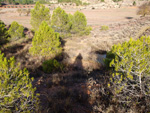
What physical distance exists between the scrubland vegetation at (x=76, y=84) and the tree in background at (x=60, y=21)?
4.58 m

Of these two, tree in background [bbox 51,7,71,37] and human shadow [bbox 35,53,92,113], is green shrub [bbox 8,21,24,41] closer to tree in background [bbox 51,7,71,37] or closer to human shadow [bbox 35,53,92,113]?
tree in background [bbox 51,7,71,37]

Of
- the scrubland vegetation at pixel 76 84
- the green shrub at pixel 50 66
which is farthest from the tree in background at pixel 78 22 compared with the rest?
the green shrub at pixel 50 66

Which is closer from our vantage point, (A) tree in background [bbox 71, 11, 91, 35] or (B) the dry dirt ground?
(A) tree in background [bbox 71, 11, 91, 35]

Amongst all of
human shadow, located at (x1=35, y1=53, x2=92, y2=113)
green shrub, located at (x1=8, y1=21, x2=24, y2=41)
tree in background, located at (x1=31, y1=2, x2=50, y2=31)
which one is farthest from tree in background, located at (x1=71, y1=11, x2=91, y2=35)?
human shadow, located at (x1=35, y1=53, x2=92, y2=113)

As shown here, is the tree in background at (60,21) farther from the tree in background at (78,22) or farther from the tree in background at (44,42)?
the tree in background at (44,42)

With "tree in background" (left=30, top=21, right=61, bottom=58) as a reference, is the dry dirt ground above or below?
above

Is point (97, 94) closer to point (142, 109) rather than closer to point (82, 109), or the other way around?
point (82, 109)

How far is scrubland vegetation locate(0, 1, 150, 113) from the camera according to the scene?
7.89 ft

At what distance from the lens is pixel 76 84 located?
15.5 feet

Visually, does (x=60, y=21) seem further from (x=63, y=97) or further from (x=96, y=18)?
(x=96, y=18)

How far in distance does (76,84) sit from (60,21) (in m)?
9.09

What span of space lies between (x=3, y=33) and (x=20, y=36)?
251cm

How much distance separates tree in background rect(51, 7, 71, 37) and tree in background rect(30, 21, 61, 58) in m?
4.50

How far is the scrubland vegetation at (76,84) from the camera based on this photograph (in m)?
2.41
